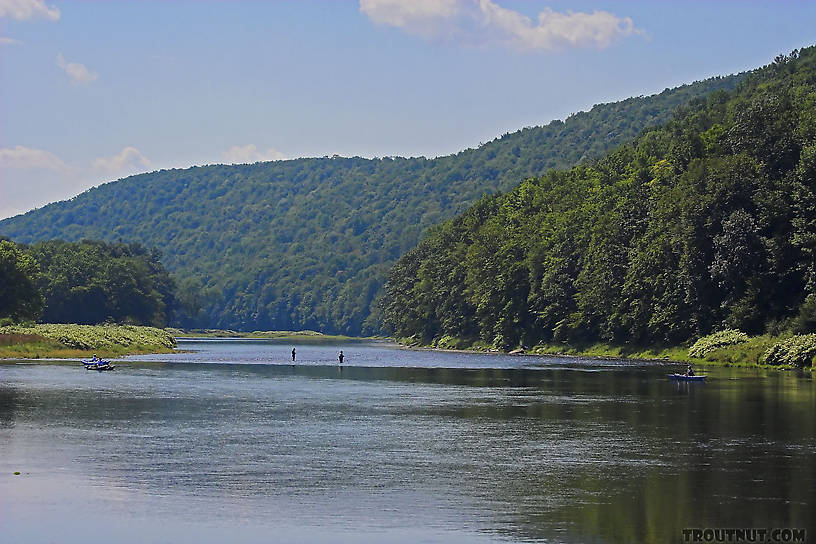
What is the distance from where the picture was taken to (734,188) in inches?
4065

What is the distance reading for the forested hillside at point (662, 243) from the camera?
9912cm

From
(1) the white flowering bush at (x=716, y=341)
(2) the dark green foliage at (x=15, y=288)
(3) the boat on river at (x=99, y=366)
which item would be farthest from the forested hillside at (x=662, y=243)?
(2) the dark green foliage at (x=15, y=288)

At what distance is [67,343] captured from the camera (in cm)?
11781

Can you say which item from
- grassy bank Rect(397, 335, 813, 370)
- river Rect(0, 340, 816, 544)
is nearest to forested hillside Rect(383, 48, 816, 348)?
grassy bank Rect(397, 335, 813, 370)

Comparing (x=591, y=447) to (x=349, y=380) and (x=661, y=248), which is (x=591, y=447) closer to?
(x=349, y=380)

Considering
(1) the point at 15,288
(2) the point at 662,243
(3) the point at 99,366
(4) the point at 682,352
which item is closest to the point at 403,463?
(3) the point at 99,366

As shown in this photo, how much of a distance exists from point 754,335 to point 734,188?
13578 mm

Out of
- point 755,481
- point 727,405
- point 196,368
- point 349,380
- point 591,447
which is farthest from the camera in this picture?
point 196,368

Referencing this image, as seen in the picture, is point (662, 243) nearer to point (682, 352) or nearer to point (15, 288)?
point (682, 352)

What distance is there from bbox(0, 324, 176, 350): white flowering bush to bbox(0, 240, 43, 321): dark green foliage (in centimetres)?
214

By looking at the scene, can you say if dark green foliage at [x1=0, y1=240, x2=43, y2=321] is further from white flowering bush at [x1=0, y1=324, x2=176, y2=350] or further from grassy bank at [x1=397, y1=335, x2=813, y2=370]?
grassy bank at [x1=397, y1=335, x2=813, y2=370]

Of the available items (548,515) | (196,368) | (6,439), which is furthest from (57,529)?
(196,368)

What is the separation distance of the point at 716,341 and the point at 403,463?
231 feet

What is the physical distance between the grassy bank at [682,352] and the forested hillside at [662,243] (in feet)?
4.49
